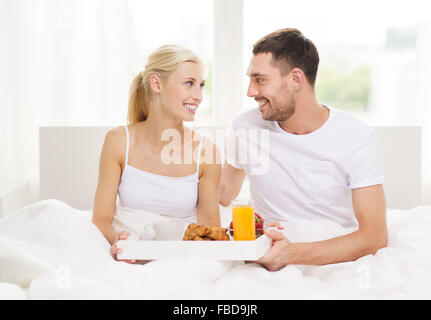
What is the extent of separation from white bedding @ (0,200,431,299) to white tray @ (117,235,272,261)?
0.12 ft

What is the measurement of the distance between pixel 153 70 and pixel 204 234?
31.4 inches

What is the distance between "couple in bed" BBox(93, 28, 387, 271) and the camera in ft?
6.51

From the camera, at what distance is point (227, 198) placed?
7.68ft

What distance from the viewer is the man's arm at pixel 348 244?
158 cm

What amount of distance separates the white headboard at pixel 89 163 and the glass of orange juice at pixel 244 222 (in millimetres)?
1637

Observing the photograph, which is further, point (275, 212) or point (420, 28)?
point (420, 28)

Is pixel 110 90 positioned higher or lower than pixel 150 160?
higher

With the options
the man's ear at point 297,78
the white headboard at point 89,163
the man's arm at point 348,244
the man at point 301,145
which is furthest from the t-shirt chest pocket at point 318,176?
the white headboard at point 89,163

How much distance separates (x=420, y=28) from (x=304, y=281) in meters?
2.54

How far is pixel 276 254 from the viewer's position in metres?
1.55

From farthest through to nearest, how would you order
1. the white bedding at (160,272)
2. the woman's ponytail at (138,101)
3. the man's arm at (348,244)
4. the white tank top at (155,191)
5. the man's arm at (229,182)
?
the man's arm at (229,182)
the woman's ponytail at (138,101)
the white tank top at (155,191)
the man's arm at (348,244)
the white bedding at (160,272)

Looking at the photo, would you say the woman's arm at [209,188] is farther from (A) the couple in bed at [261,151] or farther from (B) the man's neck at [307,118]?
(B) the man's neck at [307,118]
